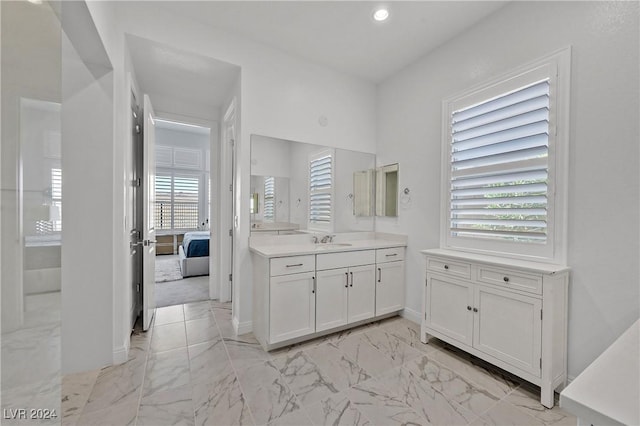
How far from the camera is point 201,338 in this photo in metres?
2.65

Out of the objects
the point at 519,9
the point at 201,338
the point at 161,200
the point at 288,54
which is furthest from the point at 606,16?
the point at 161,200

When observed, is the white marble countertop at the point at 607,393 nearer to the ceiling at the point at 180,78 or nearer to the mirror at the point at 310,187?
the mirror at the point at 310,187

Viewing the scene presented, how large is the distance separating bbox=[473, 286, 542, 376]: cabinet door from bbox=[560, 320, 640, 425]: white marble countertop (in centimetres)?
110

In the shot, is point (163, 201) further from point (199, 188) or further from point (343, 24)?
point (343, 24)

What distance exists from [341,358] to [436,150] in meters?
2.19

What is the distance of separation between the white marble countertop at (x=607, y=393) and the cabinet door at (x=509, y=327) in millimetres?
1101

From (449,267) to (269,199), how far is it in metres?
1.85

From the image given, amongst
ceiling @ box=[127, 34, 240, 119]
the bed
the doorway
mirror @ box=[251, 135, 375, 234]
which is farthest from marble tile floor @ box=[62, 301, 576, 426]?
ceiling @ box=[127, 34, 240, 119]

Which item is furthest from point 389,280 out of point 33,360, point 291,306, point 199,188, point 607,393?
point 199,188

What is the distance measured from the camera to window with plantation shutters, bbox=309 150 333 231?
10.6 ft

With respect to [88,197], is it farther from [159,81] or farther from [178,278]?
[178,278]

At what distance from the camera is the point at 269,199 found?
293 cm

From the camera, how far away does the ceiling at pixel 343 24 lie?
7.53 ft

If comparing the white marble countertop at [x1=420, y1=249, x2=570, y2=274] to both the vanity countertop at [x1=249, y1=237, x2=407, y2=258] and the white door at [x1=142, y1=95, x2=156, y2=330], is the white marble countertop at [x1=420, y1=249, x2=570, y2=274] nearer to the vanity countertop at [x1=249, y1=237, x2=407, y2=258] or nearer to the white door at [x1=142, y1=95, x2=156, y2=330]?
the vanity countertop at [x1=249, y1=237, x2=407, y2=258]
